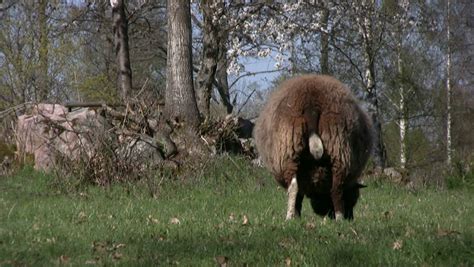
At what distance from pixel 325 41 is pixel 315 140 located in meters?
21.2

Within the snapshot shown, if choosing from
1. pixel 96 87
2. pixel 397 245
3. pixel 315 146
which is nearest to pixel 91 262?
pixel 397 245

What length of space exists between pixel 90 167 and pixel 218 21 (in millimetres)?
12293

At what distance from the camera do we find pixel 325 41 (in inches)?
1169

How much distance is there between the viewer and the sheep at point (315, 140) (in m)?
9.10

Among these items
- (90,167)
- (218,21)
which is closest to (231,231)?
(90,167)

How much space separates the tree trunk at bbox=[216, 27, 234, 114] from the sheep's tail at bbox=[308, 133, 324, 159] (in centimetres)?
1769

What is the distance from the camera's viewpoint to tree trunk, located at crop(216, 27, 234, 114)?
1063 inches

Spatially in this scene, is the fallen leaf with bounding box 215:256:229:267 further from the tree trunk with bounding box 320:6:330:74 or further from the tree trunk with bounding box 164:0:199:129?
the tree trunk with bounding box 320:6:330:74

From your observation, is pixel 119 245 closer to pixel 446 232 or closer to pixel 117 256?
pixel 117 256

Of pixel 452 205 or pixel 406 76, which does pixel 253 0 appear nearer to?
pixel 406 76

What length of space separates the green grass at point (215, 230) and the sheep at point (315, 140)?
46 centimetres

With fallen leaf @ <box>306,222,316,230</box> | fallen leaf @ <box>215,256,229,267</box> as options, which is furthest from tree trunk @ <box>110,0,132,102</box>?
fallen leaf @ <box>215,256,229,267</box>

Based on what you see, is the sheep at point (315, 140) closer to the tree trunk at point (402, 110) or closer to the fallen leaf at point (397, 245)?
the fallen leaf at point (397, 245)

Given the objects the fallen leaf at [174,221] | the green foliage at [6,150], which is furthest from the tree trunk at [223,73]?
the fallen leaf at [174,221]
